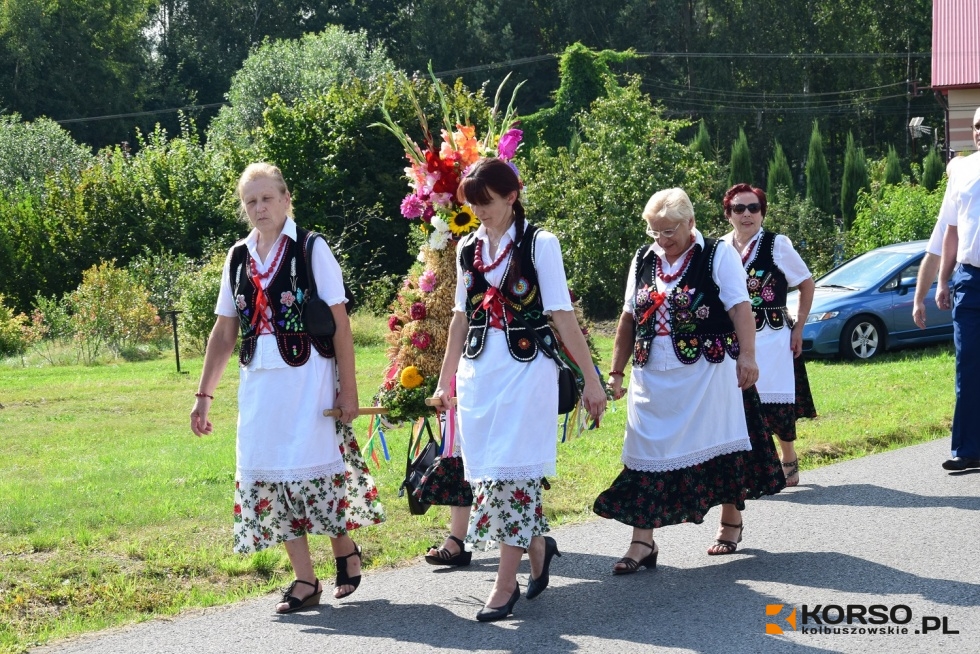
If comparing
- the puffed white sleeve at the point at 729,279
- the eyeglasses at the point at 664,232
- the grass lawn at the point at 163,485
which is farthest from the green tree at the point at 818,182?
the eyeglasses at the point at 664,232

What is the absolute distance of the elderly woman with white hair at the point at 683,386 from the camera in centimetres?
657

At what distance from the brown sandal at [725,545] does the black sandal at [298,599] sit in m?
2.17

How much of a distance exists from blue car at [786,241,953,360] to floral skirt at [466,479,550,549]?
1116 cm

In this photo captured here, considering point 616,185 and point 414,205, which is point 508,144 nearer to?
point 414,205

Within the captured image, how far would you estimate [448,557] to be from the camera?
6.88m

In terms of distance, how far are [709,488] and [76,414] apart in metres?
9.09

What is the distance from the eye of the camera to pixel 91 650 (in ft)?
17.9

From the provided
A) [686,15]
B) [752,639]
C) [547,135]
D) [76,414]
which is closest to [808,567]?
[752,639]

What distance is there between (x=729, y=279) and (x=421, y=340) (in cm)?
179

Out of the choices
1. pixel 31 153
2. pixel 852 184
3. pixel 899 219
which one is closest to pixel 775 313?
pixel 899 219

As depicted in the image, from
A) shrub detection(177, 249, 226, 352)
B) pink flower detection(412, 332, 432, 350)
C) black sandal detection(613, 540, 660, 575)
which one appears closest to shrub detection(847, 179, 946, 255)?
shrub detection(177, 249, 226, 352)

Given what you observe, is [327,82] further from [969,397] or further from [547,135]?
[969,397]

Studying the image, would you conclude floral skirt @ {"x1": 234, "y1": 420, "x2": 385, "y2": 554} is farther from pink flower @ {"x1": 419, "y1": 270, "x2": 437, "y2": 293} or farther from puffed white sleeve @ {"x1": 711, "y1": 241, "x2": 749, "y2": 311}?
puffed white sleeve @ {"x1": 711, "y1": 241, "x2": 749, "y2": 311}

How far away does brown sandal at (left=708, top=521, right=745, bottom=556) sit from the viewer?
690 cm
